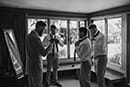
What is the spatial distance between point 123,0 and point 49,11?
7.75 ft

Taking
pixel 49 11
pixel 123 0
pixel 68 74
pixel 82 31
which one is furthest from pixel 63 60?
pixel 123 0

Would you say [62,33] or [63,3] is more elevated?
[63,3]

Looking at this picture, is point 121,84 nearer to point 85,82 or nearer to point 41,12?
point 85,82

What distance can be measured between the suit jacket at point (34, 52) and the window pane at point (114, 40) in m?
2.55

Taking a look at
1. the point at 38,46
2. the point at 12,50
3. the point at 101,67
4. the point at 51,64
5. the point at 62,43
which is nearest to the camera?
the point at 38,46

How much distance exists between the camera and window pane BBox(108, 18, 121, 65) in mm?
4055

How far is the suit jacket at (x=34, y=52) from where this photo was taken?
2.41m

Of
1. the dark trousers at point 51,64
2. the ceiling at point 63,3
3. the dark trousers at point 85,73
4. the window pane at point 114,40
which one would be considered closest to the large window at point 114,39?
the window pane at point 114,40

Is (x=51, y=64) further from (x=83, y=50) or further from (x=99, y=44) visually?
(x=99, y=44)

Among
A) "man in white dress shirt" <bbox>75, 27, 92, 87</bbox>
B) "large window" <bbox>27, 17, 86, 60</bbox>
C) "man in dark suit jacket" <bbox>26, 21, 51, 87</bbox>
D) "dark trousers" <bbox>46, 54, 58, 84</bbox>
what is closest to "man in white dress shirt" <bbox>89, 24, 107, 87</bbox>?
"man in white dress shirt" <bbox>75, 27, 92, 87</bbox>

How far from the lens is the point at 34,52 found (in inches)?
95.9

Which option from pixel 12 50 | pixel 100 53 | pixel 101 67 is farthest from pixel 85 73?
pixel 12 50

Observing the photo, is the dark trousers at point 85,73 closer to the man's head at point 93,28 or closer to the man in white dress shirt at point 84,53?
the man in white dress shirt at point 84,53

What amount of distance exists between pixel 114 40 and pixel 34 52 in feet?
8.99
